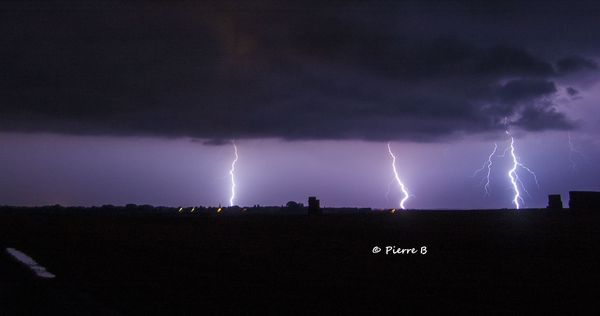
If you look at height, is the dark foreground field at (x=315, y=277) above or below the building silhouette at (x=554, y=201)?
below

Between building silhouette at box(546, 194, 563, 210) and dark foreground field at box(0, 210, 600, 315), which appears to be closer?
dark foreground field at box(0, 210, 600, 315)

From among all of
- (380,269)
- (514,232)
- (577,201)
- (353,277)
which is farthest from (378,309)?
(577,201)

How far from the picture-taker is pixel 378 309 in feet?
39.0

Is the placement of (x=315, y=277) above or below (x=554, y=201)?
below

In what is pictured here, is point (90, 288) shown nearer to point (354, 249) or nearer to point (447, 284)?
point (447, 284)

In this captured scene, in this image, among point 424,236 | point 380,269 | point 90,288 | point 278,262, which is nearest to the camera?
point 90,288

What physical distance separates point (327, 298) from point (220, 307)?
2.30 m

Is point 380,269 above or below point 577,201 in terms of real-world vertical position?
below

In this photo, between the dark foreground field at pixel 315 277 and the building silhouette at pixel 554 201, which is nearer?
the dark foreground field at pixel 315 277

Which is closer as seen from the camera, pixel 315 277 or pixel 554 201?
pixel 315 277

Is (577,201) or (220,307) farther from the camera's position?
(577,201)

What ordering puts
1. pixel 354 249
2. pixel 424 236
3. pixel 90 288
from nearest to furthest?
pixel 90 288
pixel 354 249
pixel 424 236

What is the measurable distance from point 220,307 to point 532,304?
5.70 meters

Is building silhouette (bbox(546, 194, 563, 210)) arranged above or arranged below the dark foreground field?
above
